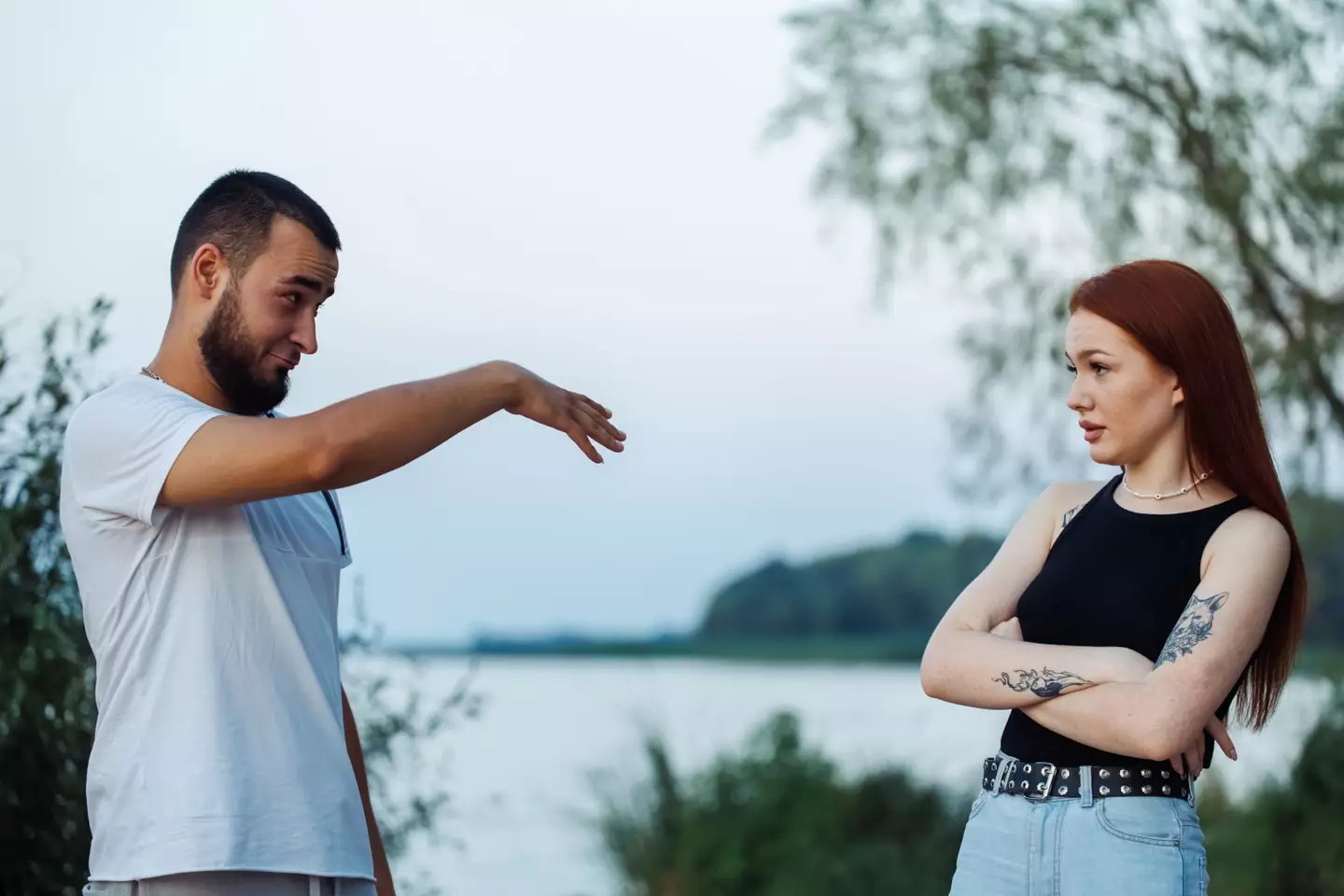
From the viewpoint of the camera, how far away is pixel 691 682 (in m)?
6.89

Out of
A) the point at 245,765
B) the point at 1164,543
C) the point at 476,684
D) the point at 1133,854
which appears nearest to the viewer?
the point at 245,765

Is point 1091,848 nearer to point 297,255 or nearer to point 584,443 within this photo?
point 584,443

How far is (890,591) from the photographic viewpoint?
13375 mm

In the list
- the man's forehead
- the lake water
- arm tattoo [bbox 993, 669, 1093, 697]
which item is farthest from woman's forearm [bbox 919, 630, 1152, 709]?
the lake water

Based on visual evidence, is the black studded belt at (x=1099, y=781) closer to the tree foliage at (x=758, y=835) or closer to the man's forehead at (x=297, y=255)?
the man's forehead at (x=297, y=255)

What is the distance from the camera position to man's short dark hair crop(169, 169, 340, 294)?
186cm

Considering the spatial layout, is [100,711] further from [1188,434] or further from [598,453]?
[1188,434]

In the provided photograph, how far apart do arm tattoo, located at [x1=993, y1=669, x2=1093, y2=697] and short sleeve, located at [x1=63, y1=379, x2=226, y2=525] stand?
3.49ft

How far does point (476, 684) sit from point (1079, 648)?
2433 mm

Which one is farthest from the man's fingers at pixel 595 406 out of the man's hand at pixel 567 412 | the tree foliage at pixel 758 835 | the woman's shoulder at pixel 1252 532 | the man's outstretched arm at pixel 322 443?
the tree foliage at pixel 758 835

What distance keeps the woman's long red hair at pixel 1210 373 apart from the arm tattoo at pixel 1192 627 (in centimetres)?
16

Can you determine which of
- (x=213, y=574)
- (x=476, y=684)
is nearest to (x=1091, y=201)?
(x=476, y=684)

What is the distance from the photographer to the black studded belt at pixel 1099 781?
1.91 metres

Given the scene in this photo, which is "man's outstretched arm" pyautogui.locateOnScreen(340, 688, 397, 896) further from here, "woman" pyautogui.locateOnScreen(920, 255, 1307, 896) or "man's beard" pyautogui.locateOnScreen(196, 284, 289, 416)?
"woman" pyautogui.locateOnScreen(920, 255, 1307, 896)
